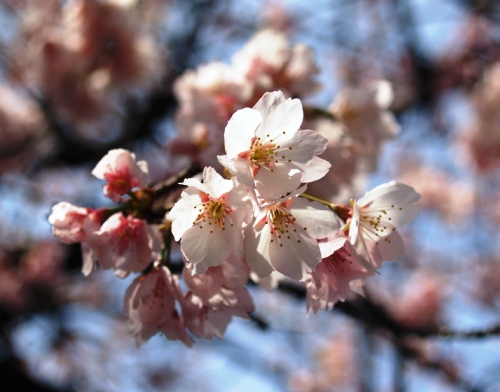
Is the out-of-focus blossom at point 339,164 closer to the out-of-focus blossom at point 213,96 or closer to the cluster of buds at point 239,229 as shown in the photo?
the out-of-focus blossom at point 213,96

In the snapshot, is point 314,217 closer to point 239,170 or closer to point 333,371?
point 239,170

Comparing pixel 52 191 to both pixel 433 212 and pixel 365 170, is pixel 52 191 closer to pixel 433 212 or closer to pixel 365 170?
pixel 365 170

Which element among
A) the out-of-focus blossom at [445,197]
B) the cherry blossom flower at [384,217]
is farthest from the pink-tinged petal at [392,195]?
the out-of-focus blossom at [445,197]

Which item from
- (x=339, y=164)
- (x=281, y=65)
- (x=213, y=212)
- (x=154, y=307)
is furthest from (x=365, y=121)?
(x=154, y=307)

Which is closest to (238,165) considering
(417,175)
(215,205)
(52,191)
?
(215,205)

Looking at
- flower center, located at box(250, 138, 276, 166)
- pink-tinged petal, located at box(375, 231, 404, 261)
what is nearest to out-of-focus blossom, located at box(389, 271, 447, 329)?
pink-tinged petal, located at box(375, 231, 404, 261)
